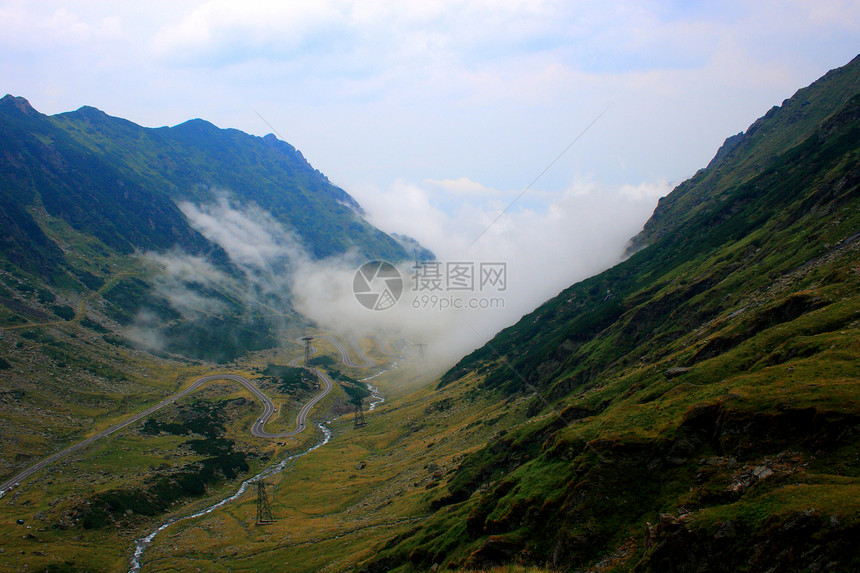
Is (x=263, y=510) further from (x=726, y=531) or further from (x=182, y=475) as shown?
(x=726, y=531)

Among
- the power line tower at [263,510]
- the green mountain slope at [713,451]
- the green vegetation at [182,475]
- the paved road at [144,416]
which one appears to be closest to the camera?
the green mountain slope at [713,451]

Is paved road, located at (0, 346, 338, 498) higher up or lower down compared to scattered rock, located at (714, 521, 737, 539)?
higher up

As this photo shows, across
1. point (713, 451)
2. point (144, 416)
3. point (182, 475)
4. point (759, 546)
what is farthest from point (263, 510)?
point (759, 546)

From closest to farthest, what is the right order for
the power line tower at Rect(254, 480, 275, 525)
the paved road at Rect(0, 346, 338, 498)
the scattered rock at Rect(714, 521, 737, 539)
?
1. the scattered rock at Rect(714, 521, 737, 539)
2. the power line tower at Rect(254, 480, 275, 525)
3. the paved road at Rect(0, 346, 338, 498)

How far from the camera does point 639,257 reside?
184m

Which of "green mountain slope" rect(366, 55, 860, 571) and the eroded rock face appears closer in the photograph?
the eroded rock face

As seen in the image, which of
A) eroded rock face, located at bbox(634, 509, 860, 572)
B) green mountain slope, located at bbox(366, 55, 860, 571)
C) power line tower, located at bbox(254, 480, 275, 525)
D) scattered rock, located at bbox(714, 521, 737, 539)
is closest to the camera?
eroded rock face, located at bbox(634, 509, 860, 572)

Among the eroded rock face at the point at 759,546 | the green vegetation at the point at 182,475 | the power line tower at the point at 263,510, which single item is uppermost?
the green vegetation at the point at 182,475

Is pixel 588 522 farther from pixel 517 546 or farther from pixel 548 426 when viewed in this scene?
pixel 548 426

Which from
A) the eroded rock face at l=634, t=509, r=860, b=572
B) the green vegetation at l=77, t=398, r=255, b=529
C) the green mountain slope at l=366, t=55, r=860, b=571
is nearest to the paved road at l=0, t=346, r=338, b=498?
the green vegetation at l=77, t=398, r=255, b=529

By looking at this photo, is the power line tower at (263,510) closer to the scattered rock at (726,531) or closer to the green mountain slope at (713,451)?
the green mountain slope at (713,451)

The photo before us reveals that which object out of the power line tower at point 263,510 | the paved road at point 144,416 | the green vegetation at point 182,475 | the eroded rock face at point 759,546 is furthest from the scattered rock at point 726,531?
the paved road at point 144,416

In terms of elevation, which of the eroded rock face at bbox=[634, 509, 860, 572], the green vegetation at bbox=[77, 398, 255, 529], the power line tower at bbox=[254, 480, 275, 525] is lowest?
the eroded rock face at bbox=[634, 509, 860, 572]

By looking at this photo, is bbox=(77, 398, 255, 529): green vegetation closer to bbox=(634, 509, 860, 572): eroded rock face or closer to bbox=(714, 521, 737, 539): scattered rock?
bbox=(634, 509, 860, 572): eroded rock face
